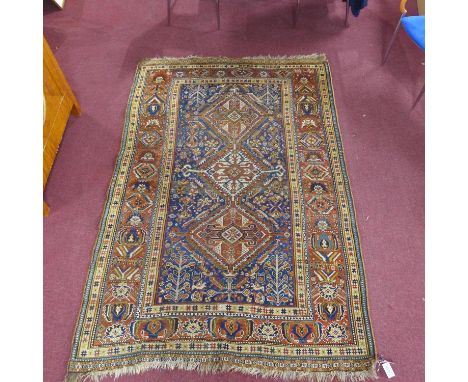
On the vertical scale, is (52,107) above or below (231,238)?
above

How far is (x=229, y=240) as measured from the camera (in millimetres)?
1977

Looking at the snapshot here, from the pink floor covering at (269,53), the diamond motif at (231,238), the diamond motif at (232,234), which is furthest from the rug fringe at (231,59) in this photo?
the diamond motif at (232,234)

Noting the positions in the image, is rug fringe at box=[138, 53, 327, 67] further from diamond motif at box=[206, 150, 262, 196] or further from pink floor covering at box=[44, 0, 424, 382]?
diamond motif at box=[206, 150, 262, 196]

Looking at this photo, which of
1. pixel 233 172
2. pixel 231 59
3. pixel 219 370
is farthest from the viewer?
pixel 231 59

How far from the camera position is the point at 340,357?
5.45ft

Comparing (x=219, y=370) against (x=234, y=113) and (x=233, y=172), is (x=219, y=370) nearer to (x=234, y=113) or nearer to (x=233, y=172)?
(x=233, y=172)

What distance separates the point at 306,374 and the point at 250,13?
258cm

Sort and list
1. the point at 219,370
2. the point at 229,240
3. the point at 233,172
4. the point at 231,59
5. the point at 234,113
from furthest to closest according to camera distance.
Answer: the point at 231,59 < the point at 234,113 < the point at 233,172 < the point at 229,240 < the point at 219,370

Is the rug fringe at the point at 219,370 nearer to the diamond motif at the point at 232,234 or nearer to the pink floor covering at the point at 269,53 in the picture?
the pink floor covering at the point at 269,53

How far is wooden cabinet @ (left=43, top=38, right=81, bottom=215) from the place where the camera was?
2.10 meters

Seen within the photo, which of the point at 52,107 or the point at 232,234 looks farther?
the point at 52,107

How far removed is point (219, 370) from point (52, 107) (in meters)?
1.66

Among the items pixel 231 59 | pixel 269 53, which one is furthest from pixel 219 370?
pixel 269 53

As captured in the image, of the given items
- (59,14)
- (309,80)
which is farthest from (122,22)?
(309,80)
